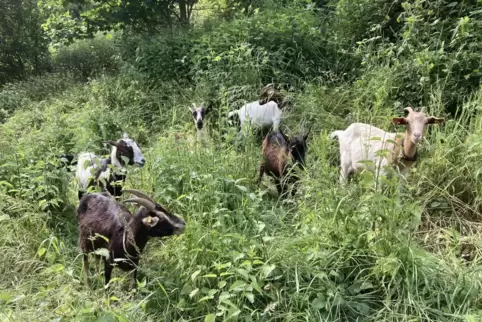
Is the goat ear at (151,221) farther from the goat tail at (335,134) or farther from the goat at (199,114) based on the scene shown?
the goat at (199,114)

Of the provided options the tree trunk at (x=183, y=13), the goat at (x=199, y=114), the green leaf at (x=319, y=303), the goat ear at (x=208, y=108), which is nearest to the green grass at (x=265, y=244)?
the green leaf at (x=319, y=303)

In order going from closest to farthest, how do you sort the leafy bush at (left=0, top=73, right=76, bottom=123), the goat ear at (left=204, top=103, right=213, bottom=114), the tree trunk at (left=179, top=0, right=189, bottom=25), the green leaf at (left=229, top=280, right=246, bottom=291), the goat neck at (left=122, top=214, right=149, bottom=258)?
the green leaf at (left=229, top=280, right=246, bottom=291), the goat neck at (left=122, top=214, right=149, bottom=258), the goat ear at (left=204, top=103, right=213, bottom=114), the leafy bush at (left=0, top=73, right=76, bottom=123), the tree trunk at (left=179, top=0, right=189, bottom=25)

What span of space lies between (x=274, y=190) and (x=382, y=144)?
1315 millimetres

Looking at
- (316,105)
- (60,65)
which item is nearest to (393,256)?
(316,105)

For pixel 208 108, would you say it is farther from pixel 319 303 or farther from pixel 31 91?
pixel 31 91

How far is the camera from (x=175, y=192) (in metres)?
3.70

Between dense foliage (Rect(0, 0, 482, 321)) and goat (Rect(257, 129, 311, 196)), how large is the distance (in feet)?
0.48

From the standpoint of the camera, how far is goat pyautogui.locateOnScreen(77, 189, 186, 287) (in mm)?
2855

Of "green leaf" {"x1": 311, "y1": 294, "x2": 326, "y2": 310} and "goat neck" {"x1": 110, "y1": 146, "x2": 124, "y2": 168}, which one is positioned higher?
"goat neck" {"x1": 110, "y1": 146, "x2": 124, "y2": 168}

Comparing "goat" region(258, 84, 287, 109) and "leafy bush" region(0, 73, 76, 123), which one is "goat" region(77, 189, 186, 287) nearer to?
"goat" region(258, 84, 287, 109)

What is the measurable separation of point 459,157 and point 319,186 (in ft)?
4.76

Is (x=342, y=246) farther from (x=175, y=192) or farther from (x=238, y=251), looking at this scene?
(x=175, y=192)

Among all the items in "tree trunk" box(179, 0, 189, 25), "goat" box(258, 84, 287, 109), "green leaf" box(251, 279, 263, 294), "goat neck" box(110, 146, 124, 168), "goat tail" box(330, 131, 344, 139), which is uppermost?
"tree trunk" box(179, 0, 189, 25)

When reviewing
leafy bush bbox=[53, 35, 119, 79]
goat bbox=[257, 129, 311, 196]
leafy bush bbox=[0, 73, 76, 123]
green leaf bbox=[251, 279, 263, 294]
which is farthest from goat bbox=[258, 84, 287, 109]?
leafy bush bbox=[53, 35, 119, 79]
